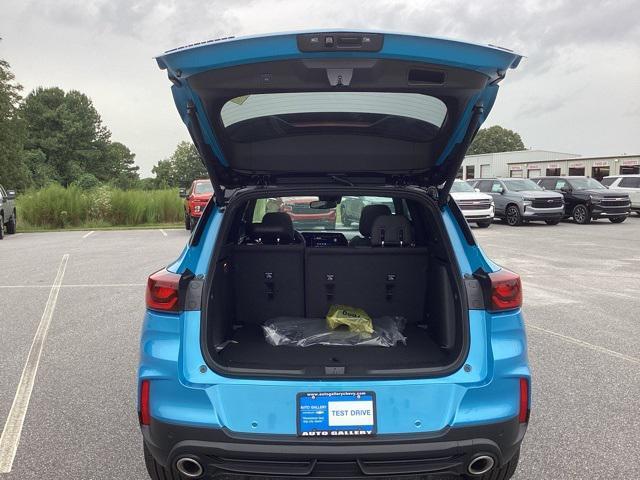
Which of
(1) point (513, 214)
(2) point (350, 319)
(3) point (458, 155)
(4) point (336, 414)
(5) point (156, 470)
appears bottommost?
(1) point (513, 214)

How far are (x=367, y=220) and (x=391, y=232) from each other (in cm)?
53

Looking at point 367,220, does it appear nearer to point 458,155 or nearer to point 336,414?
point 458,155

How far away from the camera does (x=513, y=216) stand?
20.2m

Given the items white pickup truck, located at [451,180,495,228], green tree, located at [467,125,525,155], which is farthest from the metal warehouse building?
green tree, located at [467,125,525,155]

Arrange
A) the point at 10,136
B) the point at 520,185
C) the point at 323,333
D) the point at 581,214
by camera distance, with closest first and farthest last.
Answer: the point at 323,333, the point at 581,214, the point at 520,185, the point at 10,136

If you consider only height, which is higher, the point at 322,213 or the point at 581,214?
the point at 322,213

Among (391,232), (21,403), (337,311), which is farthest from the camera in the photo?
(21,403)

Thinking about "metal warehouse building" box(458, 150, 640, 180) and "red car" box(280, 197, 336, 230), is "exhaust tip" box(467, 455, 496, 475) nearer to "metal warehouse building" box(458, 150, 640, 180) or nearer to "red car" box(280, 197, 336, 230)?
"red car" box(280, 197, 336, 230)

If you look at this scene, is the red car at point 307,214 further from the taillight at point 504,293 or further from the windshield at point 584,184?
the windshield at point 584,184

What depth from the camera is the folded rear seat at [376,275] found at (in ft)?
11.2

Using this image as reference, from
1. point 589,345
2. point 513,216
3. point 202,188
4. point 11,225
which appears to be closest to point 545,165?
point 513,216

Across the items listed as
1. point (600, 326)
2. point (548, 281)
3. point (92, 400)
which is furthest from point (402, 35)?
point (548, 281)

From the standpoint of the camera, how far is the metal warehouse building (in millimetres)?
41969

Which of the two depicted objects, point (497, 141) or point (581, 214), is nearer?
point (581, 214)
